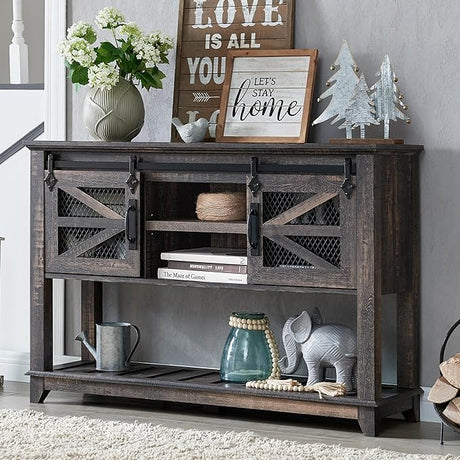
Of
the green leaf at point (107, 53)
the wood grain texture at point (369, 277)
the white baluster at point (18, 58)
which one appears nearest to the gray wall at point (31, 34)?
the white baluster at point (18, 58)

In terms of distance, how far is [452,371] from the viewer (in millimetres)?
3617

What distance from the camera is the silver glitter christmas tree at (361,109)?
3826 mm

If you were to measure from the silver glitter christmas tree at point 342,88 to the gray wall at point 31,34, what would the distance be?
3688 millimetres

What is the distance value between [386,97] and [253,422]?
45.9 inches

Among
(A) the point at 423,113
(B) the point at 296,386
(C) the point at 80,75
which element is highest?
(C) the point at 80,75

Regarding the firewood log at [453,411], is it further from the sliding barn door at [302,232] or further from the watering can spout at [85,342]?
the watering can spout at [85,342]

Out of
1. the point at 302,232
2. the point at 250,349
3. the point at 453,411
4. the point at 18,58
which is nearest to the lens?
the point at 453,411

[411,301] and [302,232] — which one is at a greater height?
Answer: [302,232]

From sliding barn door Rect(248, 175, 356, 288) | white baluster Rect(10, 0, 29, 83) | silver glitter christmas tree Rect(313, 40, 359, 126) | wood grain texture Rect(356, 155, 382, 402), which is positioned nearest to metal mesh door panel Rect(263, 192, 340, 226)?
sliding barn door Rect(248, 175, 356, 288)

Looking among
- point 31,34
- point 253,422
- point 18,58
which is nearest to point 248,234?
point 253,422

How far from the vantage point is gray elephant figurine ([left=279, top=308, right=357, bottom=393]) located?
3836 mm

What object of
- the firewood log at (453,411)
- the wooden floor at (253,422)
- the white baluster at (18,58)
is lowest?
the wooden floor at (253,422)

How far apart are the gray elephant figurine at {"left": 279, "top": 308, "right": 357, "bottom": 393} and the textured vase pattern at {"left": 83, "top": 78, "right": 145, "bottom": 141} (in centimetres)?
90

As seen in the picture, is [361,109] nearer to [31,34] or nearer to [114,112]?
[114,112]
